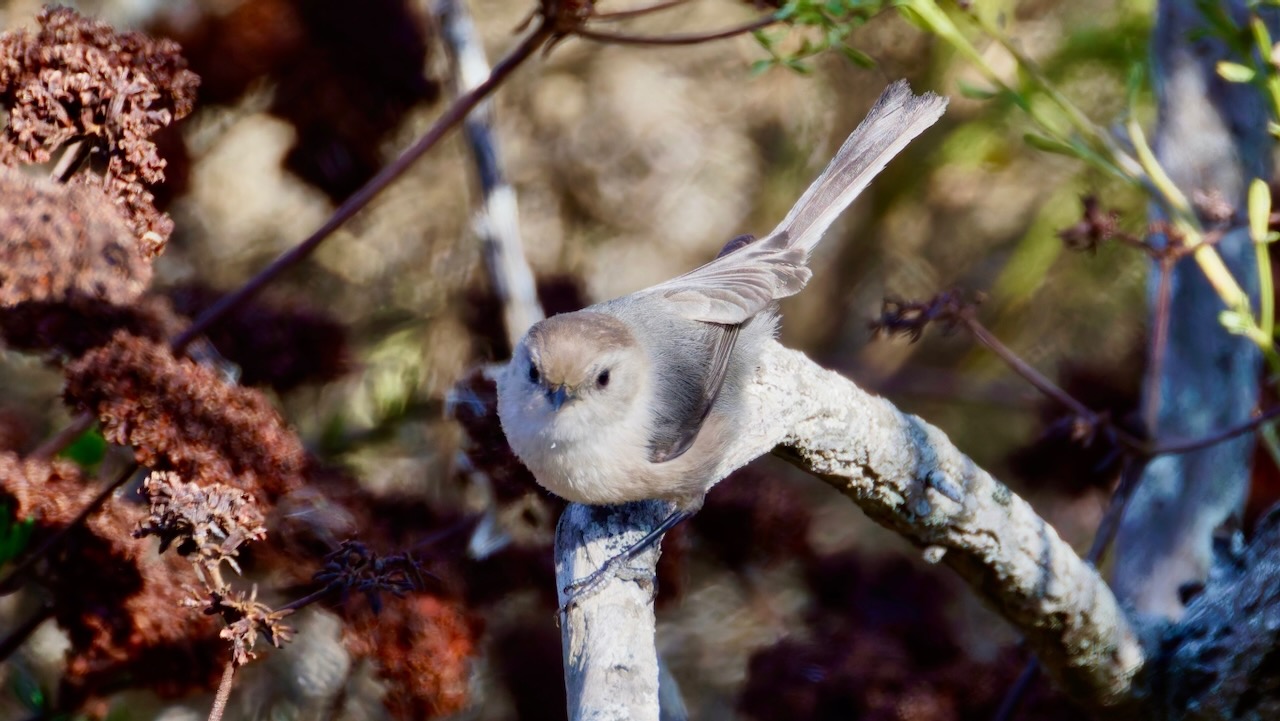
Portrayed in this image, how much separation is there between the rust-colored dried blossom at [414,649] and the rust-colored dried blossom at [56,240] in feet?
2.48

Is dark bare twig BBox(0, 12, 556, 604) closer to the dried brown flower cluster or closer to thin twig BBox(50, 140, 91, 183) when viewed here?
the dried brown flower cluster

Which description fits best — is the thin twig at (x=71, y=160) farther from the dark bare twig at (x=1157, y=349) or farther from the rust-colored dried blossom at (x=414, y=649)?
the dark bare twig at (x=1157, y=349)

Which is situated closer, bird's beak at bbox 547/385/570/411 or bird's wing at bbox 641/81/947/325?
bird's beak at bbox 547/385/570/411

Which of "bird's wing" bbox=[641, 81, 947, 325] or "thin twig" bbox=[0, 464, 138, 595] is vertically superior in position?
"thin twig" bbox=[0, 464, 138, 595]

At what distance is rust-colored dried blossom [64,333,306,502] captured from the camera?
179 centimetres

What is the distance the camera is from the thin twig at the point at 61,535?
1882mm

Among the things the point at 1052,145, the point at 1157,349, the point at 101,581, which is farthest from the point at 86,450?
the point at 1157,349

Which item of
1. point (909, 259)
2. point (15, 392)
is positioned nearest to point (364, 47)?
point (15, 392)

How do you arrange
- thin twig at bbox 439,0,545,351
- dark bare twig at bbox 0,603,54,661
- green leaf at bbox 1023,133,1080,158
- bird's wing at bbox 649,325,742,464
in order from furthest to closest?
thin twig at bbox 439,0,545,351, green leaf at bbox 1023,133,1080,158, bird's wing at bbox 649,325,742,464, dark bare twig at bbox 0,603,54,661

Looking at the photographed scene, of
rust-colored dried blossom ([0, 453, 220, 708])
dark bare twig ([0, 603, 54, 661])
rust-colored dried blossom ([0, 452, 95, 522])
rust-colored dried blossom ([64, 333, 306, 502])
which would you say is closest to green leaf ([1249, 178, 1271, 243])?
rust-colored dried blossom ([64, 333, 306, 502])

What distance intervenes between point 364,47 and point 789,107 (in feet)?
7.78

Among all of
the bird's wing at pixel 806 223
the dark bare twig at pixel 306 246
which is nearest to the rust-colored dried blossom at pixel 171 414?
the dark bare twig at pixel 306 246

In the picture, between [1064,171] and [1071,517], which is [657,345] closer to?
[1071,517]

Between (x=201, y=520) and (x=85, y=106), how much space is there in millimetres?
691
